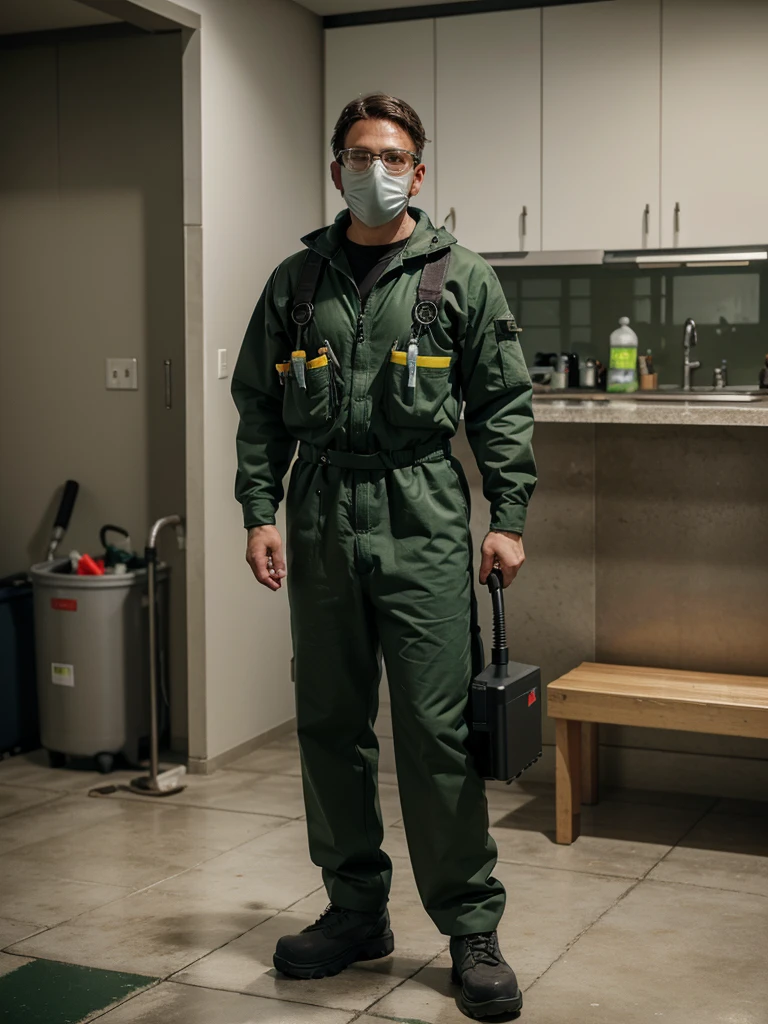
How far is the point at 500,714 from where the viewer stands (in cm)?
254

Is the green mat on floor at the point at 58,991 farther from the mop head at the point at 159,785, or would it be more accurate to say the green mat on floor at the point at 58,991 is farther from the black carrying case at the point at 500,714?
the mop head at the point at 159,785

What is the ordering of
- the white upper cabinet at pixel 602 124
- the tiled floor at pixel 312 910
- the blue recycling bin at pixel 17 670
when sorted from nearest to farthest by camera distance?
the tiled floor at pixel 312 910
the blue recycling bin at pixel 17 670
the white upper cabinet at pixel 602 124

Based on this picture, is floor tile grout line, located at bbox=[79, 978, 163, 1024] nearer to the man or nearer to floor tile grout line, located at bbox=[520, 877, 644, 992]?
the man

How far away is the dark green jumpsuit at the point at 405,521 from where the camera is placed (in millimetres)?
2570

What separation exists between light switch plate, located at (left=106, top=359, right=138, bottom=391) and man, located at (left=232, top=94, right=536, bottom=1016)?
7.05 feet

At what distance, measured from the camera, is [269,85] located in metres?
4.75

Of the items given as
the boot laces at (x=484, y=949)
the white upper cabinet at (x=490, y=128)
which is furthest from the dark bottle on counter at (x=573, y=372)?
the boot laces at (x=484, y=949)

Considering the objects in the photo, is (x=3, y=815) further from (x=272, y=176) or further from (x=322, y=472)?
(x=272, y=176)

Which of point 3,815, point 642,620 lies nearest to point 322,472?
point 642,620

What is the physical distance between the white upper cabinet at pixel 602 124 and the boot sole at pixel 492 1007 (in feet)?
10.8

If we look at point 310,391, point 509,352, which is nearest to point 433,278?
point 509,352

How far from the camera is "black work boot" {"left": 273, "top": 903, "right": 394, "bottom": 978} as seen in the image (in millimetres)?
2738

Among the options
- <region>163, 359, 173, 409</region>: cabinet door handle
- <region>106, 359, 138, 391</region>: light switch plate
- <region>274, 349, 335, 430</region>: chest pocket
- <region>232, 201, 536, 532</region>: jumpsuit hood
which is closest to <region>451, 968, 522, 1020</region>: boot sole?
<region>232, 201, 536, 532</region>: jumpsuit hood

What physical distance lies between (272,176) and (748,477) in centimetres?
198
